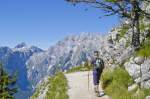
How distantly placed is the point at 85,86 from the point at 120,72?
7.11m

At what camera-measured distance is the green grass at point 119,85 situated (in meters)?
21.8

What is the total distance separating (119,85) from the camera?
25.7 metres

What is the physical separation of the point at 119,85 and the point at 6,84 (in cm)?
4757

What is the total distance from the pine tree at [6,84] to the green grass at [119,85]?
123 feet

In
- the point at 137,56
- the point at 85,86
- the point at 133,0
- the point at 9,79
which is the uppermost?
the point at 133,0

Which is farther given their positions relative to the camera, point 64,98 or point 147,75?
point 64,98

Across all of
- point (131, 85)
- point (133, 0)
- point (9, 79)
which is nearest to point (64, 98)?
point (131, 85)

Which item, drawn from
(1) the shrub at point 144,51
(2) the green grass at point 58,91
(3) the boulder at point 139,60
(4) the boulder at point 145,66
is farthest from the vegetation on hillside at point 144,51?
(2) the green grass at point 58,91

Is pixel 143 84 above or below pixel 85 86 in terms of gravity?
above

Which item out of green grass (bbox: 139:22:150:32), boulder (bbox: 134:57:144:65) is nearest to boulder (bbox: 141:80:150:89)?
boulder (bbox: 134:57:144:65)

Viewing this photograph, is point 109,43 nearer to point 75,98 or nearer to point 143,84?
point 75,98

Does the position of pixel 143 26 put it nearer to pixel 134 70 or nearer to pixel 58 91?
pixel 58 91

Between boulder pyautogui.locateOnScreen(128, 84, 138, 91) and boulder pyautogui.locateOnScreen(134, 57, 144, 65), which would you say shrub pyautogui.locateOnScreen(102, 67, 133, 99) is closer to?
boulder pyautogui.locateOnScreen(128, 84, 138, 91)

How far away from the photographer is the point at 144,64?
23.5 metres
